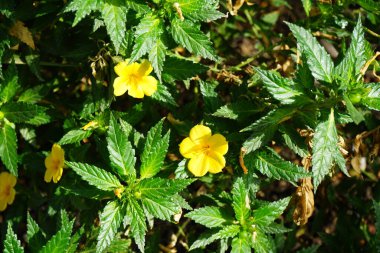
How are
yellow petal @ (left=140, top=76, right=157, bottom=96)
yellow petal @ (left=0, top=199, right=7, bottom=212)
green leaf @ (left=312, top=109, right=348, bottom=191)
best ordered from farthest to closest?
yellow petal @ (left=0, top=199, right=7, bottom=212) < yellow petal @ (left=140, top=76, right=157, bottom=96) < green leaf @ (left=312, top=109, right=348, bottom=191)

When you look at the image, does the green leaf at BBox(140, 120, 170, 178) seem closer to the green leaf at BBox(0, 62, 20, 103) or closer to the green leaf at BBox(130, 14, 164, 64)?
the green leaf at BBox(130, 14, 164, 64)

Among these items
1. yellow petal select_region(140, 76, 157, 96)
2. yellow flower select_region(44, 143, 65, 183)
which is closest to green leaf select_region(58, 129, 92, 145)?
yellow flower select_region(44, 143, 65, 183)

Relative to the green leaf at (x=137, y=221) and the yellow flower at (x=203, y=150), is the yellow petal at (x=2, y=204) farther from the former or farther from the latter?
the yellow flower at (x=203, y=150)

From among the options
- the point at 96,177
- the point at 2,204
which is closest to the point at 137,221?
the point at 96,177

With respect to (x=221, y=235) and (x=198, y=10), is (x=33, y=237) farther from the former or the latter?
(x=198, y=10)

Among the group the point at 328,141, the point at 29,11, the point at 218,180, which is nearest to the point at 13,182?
the point at 29,11

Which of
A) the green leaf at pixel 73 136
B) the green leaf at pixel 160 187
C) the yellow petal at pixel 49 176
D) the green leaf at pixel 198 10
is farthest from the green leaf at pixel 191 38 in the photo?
the yellow petal at pixel 49 176
